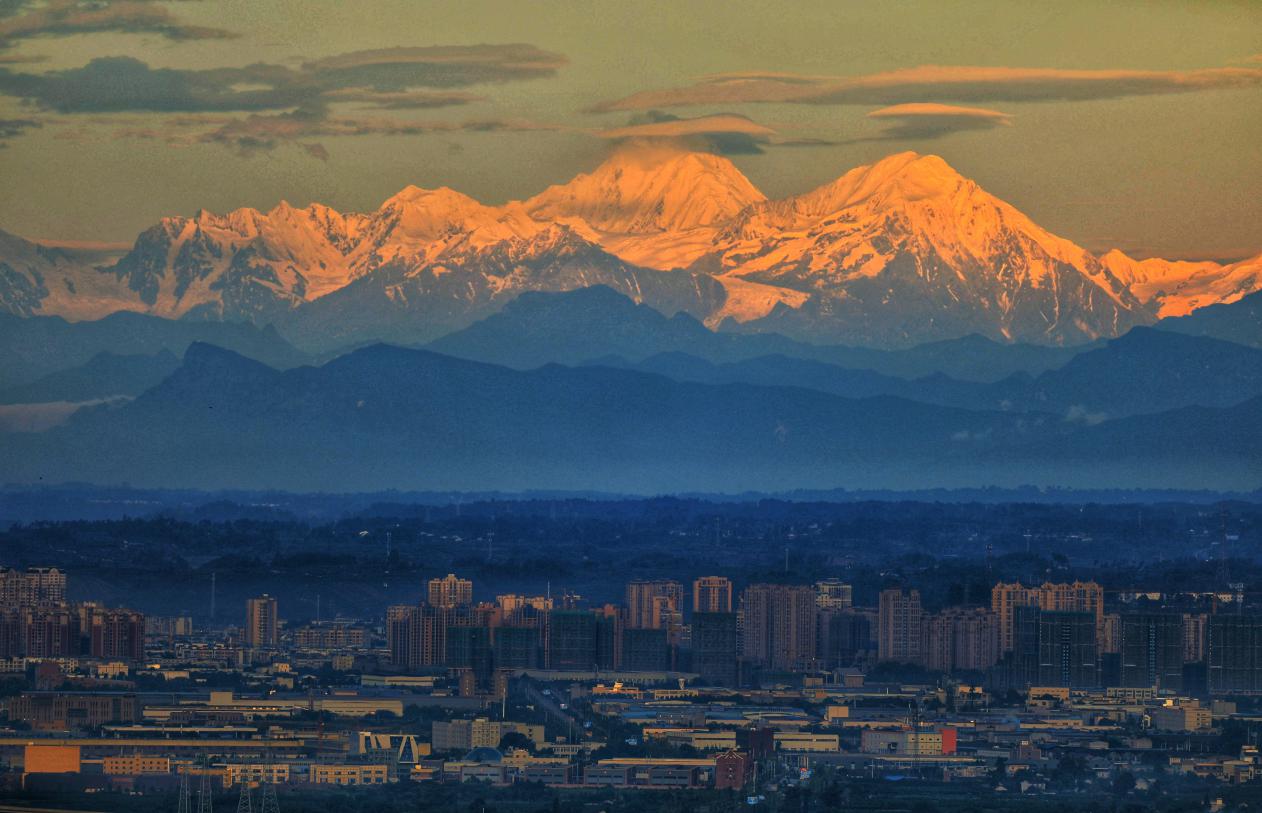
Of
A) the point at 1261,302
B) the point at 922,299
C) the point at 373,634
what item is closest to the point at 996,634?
the point at 373,634

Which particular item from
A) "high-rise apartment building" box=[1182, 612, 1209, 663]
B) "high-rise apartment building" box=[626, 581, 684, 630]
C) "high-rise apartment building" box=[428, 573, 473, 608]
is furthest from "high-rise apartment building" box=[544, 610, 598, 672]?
"high-rise apartment building" box=[1182, 612, 1209, 663]

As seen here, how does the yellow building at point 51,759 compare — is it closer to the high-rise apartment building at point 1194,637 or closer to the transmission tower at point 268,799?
the transmission tower at point 268,799

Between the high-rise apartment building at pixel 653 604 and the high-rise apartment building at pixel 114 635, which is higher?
the high-rise apartment building at pixel 653 604

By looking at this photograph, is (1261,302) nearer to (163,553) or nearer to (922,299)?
(922,299)

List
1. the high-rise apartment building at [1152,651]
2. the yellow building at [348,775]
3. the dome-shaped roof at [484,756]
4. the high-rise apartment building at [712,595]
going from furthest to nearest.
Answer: the high-rise apartment building at [712,595]
the high-rise apartment building at [1152,651]
the dome-shaped roof at [484,756]
the yellow building at [348,775]

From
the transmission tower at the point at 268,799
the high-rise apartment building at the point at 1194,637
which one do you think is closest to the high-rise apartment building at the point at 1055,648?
the high-rise apartment building at the point at 1194,637
